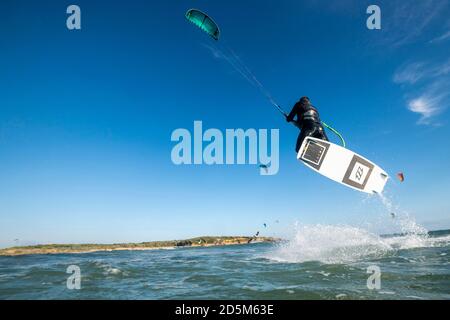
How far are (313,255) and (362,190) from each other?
604cm

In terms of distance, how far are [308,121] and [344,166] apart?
8.48ft

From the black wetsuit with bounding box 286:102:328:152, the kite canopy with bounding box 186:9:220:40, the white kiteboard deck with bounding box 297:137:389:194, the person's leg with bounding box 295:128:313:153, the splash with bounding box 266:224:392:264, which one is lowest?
the splash with bounding box 266:224:392:264

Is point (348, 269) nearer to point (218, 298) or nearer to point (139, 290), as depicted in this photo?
point (218, 298)

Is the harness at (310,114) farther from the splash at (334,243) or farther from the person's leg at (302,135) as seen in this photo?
the splash at (334,243)

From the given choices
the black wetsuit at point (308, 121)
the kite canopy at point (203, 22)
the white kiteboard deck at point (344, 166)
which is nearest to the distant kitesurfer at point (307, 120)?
the black wetsuit at point (308, 121)

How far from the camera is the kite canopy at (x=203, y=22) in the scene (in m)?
12.3

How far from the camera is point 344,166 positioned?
469 inches

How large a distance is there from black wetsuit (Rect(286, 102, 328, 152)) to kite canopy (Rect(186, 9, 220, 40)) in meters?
4.73

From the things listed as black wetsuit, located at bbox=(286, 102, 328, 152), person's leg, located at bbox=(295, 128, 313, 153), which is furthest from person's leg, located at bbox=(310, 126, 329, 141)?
person's leg, located at bbox=(295, 128, 313, 153)

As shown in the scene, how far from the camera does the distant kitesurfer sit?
1079 centimetres

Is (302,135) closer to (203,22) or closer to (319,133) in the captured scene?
(319,133)

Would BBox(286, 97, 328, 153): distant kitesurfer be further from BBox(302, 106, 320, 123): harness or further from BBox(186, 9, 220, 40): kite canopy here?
BBox(186, 9, 220, 40): kite canopy

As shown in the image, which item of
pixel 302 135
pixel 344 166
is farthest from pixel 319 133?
pixel 344 166
